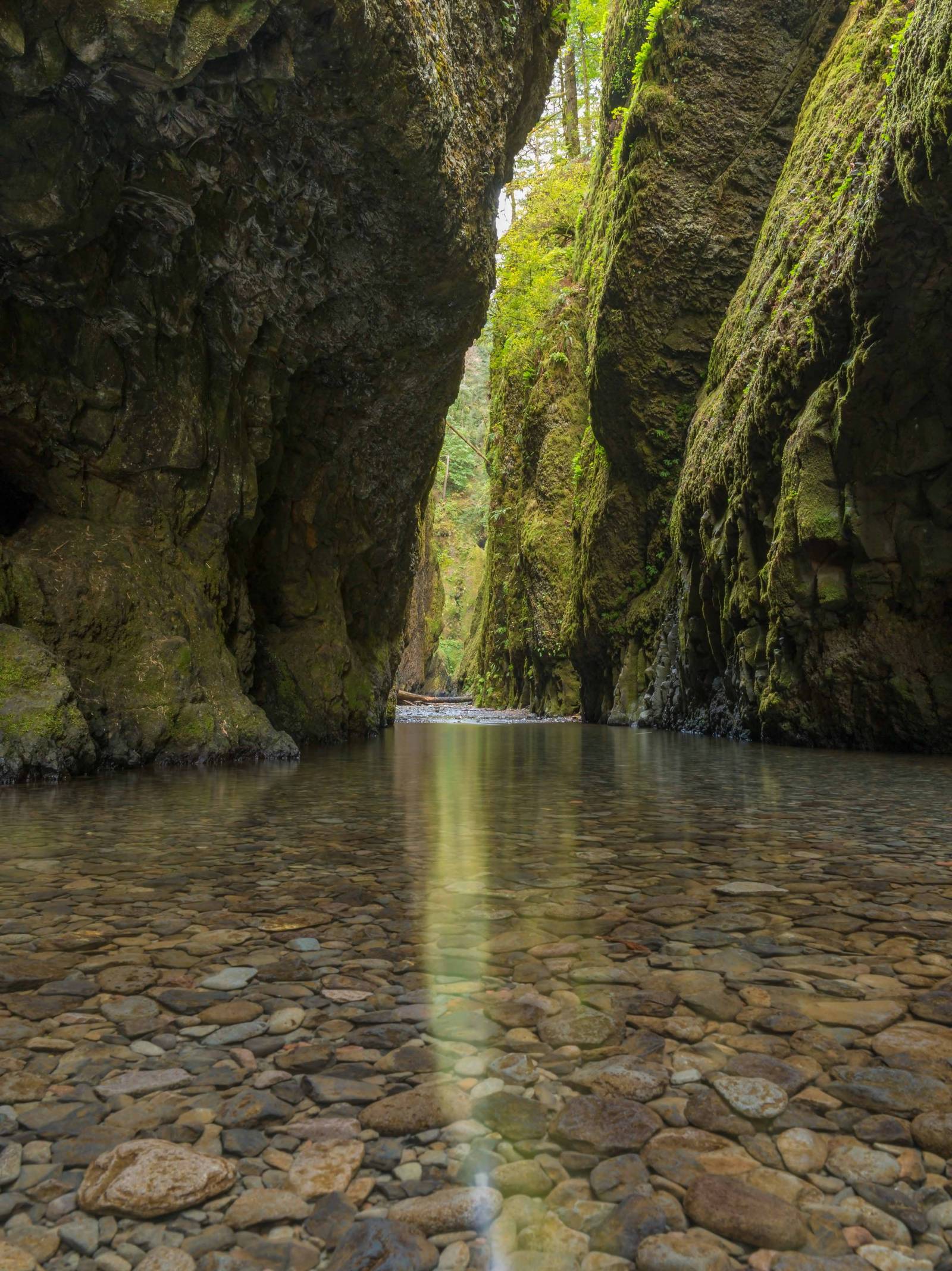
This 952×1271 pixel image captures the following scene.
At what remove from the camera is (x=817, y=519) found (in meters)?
9.62

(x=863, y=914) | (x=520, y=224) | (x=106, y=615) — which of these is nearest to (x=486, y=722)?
(x=106, y=615)

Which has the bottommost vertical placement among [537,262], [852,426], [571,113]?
[852,426]

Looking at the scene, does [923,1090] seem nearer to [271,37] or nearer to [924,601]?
[271,37]

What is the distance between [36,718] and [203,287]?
4.87m

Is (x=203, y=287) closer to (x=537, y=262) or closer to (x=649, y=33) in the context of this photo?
(x=649, y=33)

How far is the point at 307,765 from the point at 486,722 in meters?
12.9

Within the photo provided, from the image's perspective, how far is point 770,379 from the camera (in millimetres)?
10812

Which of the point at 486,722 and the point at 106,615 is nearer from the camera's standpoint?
the point at 106,615

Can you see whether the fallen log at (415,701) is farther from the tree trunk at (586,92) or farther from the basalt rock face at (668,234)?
the tree trunk at (586,92)

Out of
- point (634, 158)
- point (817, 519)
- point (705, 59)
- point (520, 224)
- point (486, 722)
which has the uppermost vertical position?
point (520, 224)

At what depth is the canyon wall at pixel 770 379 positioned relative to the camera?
820cm

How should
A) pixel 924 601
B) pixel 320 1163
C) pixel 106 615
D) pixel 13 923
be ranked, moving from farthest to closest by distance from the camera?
pixel 924 601, pixel 106 615, pixel 13 923, pixel 320 1163

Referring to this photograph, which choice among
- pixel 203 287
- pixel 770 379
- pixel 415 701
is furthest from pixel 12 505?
pixel 415 701

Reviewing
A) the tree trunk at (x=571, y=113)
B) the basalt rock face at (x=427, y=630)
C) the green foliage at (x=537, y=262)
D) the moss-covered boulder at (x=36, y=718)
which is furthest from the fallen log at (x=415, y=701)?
the moss-covered boulder at (x=36, y=718)
